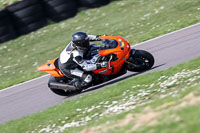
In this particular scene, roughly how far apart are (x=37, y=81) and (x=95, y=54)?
12.1 ft

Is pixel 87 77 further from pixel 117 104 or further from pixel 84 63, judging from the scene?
pixel 117 104

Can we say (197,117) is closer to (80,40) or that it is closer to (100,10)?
(80,40)

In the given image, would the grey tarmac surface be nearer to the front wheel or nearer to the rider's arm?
the front wheel

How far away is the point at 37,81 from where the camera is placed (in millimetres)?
11586

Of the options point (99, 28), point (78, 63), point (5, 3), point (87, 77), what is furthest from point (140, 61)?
point (5, 3)

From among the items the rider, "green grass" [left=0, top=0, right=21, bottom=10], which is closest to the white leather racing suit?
the rider

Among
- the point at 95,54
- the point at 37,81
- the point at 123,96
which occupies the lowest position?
the point at 37,81

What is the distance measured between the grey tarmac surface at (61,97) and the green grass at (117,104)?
1095 mm

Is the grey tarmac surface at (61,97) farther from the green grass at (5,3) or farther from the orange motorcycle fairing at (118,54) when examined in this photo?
the green grass at (5,3)

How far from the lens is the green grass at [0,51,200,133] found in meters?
5.64

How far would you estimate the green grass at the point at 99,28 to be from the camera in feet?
43.1

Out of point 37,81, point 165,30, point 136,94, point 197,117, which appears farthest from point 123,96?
point 165,30

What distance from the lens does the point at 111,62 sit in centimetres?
869

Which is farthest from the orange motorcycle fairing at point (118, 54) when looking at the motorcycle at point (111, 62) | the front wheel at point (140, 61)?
the front wheel at point (140, 61)
